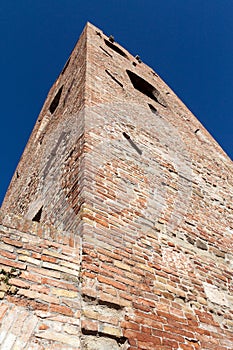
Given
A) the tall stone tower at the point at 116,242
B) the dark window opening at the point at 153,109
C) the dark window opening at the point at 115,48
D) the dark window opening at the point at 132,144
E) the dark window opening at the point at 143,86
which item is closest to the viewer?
the tall stone tower at the point at 116,242

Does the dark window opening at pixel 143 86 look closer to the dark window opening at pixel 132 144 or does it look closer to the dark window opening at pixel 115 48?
the dark window opening at pixel 115 48

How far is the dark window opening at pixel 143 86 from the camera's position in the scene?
9867 millimetres

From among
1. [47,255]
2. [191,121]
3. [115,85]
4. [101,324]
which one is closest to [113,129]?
[115,85]

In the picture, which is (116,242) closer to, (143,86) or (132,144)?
(132,144)

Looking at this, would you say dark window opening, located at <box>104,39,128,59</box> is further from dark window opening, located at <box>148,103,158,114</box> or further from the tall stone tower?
the tall stone tower

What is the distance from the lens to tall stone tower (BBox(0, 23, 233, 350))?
8.48 feet

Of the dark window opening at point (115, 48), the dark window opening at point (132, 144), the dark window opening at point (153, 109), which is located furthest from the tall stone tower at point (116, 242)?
the dark window opening at point (115, 48)

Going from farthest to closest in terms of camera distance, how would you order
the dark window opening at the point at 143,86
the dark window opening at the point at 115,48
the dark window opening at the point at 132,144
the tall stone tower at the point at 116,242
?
the dark window opening at the point at 115,48
the dark window opening at the point at 143,86
the dark window opening at the point at 132,144
the tall stone tower at the point at 116,242

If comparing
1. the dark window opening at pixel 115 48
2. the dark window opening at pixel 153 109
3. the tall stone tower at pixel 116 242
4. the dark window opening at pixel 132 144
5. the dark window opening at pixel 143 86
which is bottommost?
the tall stone tower at pixel 116 242

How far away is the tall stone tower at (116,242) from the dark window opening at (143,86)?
126 inches

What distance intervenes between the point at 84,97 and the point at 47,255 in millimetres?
3497

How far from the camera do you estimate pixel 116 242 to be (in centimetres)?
343

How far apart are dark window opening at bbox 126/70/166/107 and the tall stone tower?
10.5 ft

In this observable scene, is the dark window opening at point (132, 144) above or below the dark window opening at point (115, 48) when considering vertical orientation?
below
